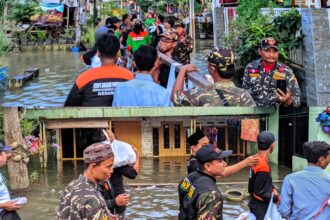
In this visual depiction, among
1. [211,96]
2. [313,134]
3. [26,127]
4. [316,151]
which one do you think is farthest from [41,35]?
[316,151]

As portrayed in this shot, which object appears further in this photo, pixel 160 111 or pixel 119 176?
pixel 160 111

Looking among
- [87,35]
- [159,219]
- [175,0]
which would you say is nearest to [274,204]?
[159,219]

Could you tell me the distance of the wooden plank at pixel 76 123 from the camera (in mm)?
7129

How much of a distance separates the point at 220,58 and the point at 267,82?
1392 millimetres

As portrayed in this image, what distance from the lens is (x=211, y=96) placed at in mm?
4949

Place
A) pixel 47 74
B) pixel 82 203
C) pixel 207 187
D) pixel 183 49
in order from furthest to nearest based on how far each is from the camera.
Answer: pixel 47 74 → pixel 183 49 → pixel 207 187 → pixel 82 203

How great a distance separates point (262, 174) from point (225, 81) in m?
0.84

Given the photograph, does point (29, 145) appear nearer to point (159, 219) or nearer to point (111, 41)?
point (159, 219)

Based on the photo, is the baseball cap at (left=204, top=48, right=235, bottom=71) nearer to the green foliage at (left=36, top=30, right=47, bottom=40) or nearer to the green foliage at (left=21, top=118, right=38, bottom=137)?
the green foliage at (left=21, top=118, right=38, bottom=137)

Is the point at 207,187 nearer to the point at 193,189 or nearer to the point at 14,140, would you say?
the point at 193,189

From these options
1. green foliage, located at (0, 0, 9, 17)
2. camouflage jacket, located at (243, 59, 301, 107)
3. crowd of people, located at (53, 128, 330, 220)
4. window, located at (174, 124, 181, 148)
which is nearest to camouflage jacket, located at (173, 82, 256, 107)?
crowd of people, located at (53, 128, 330, 220)

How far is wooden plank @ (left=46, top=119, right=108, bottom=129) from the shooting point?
7.13 meters

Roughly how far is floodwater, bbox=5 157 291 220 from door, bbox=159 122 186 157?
0.11m

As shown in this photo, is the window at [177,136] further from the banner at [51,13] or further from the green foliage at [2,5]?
the banner at [51,13]
